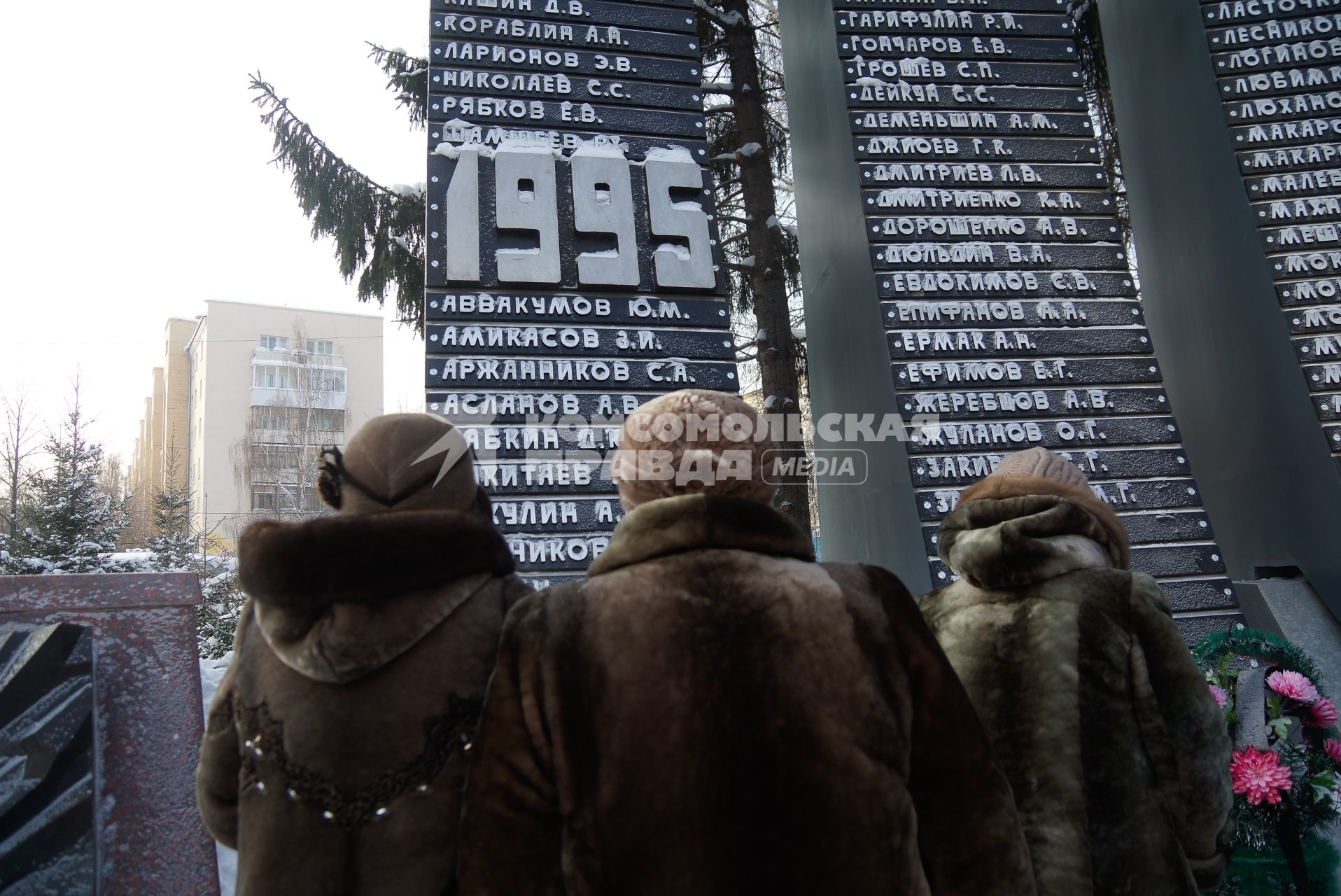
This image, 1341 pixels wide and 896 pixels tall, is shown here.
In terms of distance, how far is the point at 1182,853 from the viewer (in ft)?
6.57

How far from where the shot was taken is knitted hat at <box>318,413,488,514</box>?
175 centimetres

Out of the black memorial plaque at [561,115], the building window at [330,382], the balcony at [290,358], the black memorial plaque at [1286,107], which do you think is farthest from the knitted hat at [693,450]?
the balcony at [290,358]

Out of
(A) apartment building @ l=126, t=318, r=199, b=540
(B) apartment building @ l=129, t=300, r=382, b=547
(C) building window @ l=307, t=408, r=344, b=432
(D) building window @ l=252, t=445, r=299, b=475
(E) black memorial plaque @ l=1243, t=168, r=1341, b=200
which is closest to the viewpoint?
(E) black memorial plaque @ l=1243, t=168, r=1341, b=200

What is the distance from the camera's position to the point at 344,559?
158cm

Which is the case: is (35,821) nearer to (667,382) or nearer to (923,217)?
(667,382)

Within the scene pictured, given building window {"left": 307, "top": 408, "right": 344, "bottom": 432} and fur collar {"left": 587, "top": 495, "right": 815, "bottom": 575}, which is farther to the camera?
building window {"left": 307, "top": 408, "right": 344, "bottom": 432}

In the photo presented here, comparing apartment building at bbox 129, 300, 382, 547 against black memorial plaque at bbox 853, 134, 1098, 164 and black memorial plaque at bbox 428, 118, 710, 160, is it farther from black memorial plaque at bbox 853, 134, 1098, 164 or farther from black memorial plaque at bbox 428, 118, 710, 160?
black memorial plaque at bbox 853, 134, 1098, 164

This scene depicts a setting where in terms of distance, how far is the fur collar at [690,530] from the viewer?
149 cm

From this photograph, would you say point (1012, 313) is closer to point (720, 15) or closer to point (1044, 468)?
point (1044, 468)

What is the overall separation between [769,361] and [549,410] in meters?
3.14

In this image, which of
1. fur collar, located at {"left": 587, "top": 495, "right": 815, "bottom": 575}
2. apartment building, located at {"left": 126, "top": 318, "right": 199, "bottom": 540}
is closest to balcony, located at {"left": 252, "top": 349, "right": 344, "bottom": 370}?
apartment building, located at {"left": 126, "top": 318, "right": 199, "bottom": 540}

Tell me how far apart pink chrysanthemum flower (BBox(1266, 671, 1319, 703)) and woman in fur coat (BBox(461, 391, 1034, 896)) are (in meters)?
2.00

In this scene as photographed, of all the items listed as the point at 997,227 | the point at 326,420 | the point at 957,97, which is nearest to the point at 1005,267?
the point at 997,227

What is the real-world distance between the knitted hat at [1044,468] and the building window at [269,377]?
4116 cm
